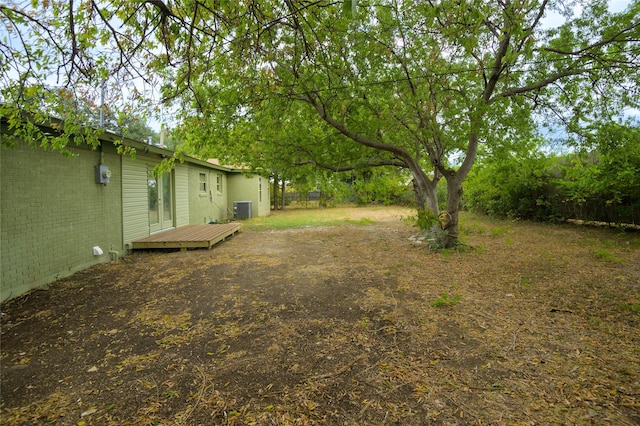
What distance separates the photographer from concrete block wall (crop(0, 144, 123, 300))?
4.38 m

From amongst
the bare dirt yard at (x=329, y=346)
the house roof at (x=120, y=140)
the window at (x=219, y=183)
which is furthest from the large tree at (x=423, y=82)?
the window at (x=219, y=183)

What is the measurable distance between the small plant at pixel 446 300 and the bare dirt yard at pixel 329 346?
29mm

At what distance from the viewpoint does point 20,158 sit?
A: 457cm

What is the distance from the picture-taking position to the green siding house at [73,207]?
4430 millimetres

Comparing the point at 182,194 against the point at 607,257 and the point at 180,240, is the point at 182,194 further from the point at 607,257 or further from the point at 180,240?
the point at 607,257

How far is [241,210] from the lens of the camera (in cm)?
1628

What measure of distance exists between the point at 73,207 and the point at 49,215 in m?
0.56

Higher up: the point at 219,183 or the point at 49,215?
the point at 219,183

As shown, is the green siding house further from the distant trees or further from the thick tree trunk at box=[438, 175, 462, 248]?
the distant trees

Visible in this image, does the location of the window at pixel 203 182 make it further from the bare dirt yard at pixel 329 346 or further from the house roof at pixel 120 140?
the bare dirt yard at pixel 329 346

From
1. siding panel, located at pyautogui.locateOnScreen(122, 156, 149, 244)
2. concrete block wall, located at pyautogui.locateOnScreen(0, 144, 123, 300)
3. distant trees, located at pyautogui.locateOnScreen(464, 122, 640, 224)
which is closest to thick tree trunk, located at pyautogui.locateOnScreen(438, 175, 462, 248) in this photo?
distant trees, located at pyautogui.locateOnScreen(464, 122, 640, 224)

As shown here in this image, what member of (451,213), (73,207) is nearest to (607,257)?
(451,213)

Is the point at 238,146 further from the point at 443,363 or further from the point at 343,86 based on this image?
the point at 443,363

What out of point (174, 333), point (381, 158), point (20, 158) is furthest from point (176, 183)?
point (174, 333)
